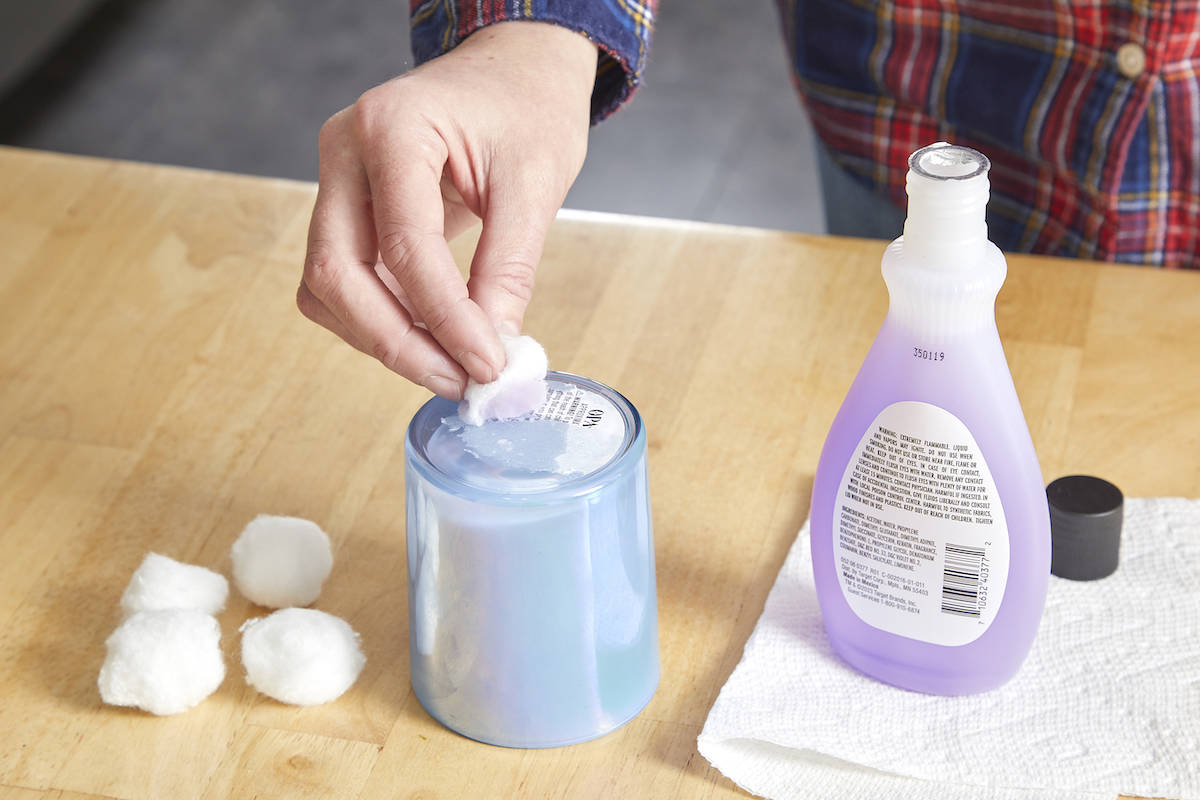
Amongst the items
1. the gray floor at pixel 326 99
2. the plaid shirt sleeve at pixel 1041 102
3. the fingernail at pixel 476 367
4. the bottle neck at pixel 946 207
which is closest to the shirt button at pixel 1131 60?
the plaid shirt sleeve at pixel 1041 102

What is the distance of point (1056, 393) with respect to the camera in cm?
69

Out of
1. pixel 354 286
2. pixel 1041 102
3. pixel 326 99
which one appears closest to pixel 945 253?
pixel 354 286

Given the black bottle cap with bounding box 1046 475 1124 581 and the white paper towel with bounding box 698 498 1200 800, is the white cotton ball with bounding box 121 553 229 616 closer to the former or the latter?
the white paper towel with bounding box 698 498 1200 800

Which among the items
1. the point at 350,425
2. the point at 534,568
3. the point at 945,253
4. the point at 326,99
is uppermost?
the point at 945,253

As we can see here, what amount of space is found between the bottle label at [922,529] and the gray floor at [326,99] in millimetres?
→ 1561

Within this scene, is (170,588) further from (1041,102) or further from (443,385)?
(1041,102)

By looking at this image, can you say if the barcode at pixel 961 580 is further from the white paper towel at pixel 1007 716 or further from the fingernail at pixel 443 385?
the fingernail at pixel 443 385

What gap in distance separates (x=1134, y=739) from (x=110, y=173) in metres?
0.77

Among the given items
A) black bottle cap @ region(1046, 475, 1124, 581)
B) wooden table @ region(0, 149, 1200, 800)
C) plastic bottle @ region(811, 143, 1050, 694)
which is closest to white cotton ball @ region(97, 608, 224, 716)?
wooden table @ region(0, 149, 1200, 800)

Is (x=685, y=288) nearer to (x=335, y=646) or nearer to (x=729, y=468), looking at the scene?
(x=729, y=468)

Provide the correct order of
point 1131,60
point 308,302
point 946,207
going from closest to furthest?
1. point 946,207
2. point 308,302
3. point 1131,60

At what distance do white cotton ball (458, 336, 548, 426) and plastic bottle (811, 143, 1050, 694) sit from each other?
0.12 metres

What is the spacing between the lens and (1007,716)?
507 millimetres

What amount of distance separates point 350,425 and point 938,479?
1.16 ft
